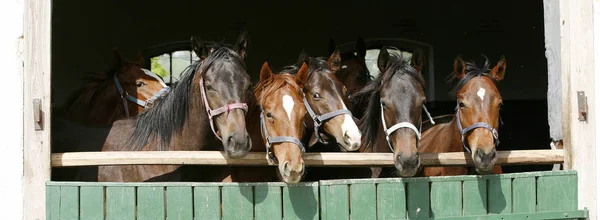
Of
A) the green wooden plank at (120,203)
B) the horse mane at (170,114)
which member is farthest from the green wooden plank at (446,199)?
the green wooden plank at (120,203)

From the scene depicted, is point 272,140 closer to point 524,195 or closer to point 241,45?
point 241,45

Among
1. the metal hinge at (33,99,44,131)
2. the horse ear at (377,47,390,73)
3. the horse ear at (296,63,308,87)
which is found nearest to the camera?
the metal hinge at (33,99,44,131)

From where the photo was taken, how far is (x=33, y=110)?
4.12 meters

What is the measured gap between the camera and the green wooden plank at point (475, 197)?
4486mm

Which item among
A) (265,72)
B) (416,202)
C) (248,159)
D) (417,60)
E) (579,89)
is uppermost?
(417,60)

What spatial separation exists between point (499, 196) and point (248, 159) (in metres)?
1.47

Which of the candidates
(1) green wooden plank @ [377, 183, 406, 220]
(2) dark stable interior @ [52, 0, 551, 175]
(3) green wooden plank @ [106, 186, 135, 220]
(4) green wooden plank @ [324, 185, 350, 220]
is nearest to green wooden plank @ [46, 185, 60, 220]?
(3) green wooden plank @ [106, 186, 135, 220]

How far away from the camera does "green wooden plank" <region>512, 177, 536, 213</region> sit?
4551 millimetres

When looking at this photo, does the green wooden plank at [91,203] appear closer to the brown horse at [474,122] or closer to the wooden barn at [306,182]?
the wooden barn at [306,182]

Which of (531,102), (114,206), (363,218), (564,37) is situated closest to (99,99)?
(114,206)

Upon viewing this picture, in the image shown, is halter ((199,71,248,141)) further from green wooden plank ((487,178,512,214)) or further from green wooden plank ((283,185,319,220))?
green wooden plank ((487,178,512,214))

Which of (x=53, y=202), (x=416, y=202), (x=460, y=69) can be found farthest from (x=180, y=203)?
(x=460, y=69)

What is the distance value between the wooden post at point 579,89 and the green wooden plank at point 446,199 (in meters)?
0.74

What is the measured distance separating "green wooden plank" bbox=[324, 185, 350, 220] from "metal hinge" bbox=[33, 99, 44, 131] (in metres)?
1.56
